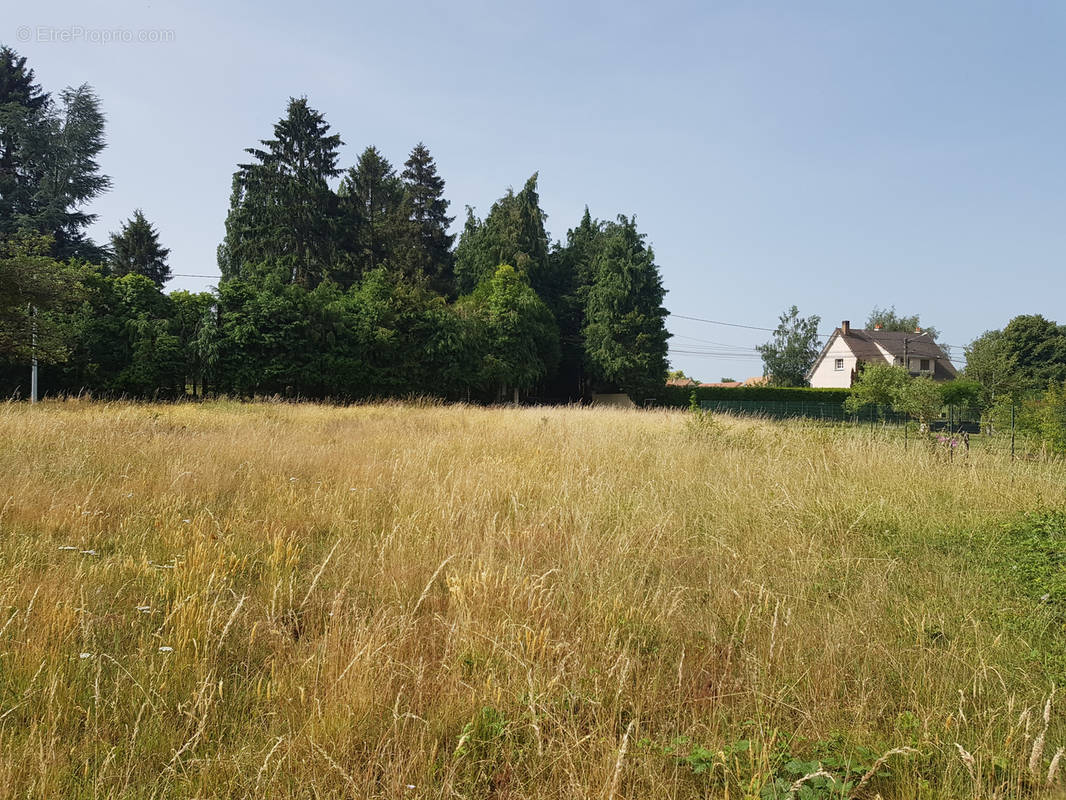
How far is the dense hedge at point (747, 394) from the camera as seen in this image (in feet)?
127

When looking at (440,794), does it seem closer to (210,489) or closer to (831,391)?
(210,489)

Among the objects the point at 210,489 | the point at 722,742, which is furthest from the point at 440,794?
the point at 210,489

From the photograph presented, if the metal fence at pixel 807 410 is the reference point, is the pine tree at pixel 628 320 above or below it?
above

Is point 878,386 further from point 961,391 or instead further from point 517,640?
point 517,640

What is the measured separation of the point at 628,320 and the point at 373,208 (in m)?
21.3

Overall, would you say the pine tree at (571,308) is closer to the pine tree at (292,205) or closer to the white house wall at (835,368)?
the pine tree at (292,205)

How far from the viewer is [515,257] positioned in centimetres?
3925

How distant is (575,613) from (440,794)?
1.27 metres

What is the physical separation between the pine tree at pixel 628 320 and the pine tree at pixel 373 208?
15.0 meters

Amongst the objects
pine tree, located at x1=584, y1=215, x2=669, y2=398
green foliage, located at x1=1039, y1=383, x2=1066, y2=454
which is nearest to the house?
pine tree, located at x1=584, y1=215, x2=669, y2=398

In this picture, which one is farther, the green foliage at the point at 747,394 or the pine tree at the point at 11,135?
the green foliage at the point at 747,394

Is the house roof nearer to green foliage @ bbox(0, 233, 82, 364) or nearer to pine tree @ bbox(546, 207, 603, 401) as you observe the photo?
pine tree @ bbox(546, 207, 603, 401)

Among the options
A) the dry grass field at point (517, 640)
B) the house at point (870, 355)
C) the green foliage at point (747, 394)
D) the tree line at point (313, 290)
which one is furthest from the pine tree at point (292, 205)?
the house at point (870, 355)

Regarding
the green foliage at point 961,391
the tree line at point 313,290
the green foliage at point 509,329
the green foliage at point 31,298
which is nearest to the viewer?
the green foliage at point 31,298
